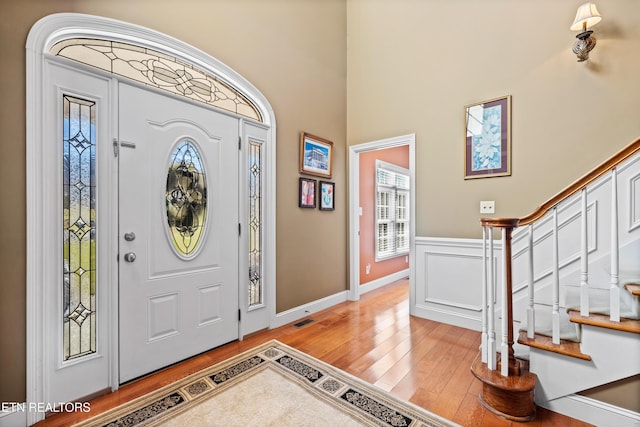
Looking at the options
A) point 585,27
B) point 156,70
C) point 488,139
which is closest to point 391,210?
point 488,139

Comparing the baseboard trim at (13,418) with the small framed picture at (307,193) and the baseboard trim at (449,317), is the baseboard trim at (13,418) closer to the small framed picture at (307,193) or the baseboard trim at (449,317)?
the small framed picture at (307,193)

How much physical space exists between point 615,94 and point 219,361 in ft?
12.6

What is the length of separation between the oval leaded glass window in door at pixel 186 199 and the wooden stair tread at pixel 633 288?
111 inches

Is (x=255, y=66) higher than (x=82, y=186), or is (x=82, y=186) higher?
(x=255, y=66)

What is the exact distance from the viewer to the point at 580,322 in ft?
5.11

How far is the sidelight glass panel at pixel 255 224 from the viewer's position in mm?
2801

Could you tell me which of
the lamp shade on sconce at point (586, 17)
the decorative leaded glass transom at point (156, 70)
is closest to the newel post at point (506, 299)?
the lamp shade on sconce at point (586, 17)

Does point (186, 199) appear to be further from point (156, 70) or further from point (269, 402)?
point (269, 402)

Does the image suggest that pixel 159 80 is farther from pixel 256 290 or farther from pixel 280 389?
pixel 280 389

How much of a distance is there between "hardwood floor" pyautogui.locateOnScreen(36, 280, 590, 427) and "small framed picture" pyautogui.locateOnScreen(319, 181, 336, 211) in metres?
1.29

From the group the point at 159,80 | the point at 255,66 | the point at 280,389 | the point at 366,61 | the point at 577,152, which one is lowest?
the point at 280,389

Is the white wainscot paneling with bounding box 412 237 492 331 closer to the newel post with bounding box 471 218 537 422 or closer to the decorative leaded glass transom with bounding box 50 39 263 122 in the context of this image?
the newel post with bounding box 471 218 537 422

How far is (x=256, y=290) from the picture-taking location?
2857 mm

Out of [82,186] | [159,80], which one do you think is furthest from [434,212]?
[82,186]
